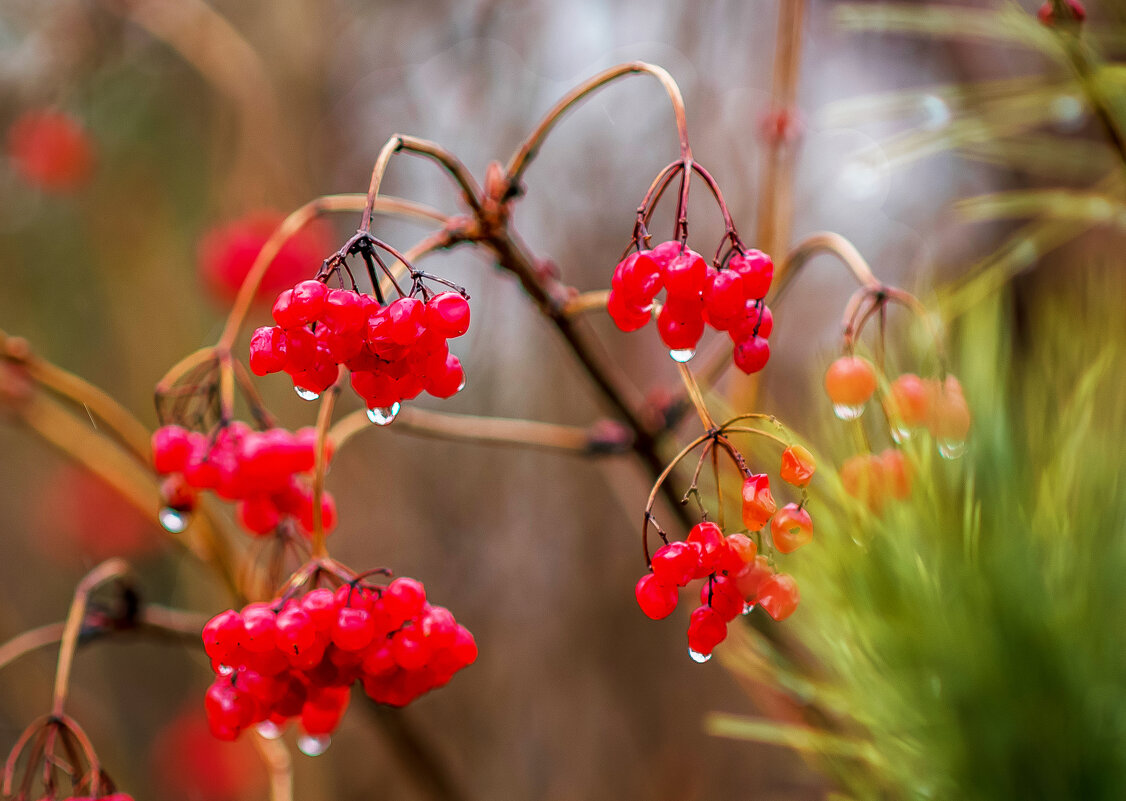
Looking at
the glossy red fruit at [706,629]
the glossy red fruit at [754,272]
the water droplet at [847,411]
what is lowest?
the glossy red fruit at [706,629]

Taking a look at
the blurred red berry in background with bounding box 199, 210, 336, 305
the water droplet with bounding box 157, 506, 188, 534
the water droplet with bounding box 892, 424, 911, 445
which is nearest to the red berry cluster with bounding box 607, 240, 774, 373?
the water droplet with bounding box 892, 424, 911, 445

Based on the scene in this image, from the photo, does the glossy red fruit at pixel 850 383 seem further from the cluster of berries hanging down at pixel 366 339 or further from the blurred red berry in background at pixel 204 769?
the blurred red berry in background at pixel 204 769

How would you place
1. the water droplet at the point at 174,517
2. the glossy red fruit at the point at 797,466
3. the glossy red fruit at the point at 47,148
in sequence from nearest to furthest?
the glossy red fruit at the point at 797,466
the water droplet at the point at 174,517
the glossy red fruit at the point at 47,148

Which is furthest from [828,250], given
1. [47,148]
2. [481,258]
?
[47,148]

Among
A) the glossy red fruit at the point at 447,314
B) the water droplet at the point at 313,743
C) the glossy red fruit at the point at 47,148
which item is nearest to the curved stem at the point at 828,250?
the glossy red fruit at the point at 447,314

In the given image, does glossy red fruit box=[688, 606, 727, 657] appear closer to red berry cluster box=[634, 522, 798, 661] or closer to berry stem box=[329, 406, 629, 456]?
red berry cluster box=[634, 522, 798, 661]

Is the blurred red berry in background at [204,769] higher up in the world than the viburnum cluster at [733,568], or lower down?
lower down

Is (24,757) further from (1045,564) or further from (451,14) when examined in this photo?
(1045,564)

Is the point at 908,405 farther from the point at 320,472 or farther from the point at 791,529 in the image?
the point at 320,472
